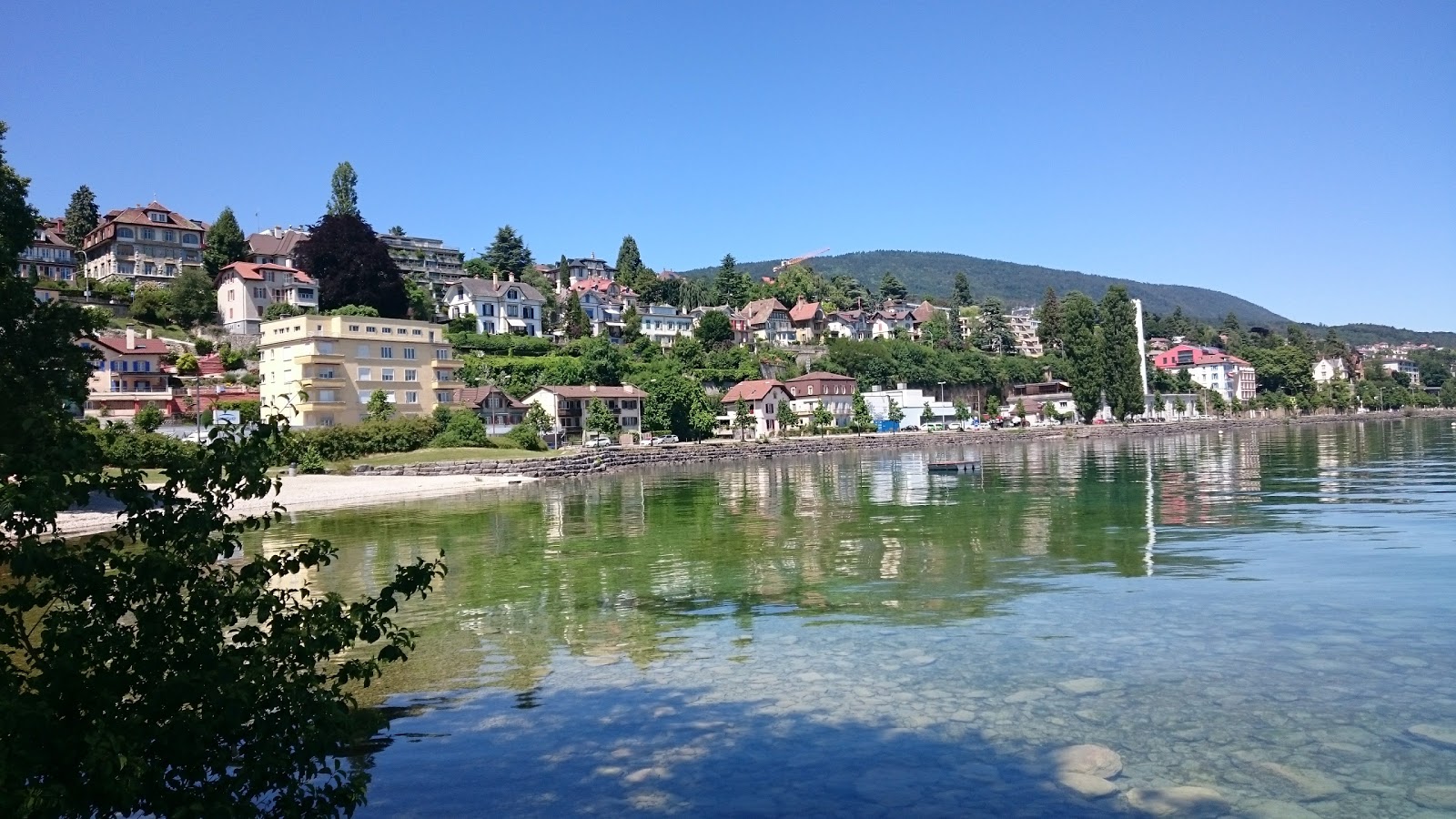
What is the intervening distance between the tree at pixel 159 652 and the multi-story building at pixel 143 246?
4872 inches

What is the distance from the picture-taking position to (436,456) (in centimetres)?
7156

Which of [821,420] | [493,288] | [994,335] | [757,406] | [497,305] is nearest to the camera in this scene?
[757,406]

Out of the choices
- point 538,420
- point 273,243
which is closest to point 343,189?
point 273,243

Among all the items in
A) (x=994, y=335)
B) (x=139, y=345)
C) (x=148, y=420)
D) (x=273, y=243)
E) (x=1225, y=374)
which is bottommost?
(x=148, y=420)

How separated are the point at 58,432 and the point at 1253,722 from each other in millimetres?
13595

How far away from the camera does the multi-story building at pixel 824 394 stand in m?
130

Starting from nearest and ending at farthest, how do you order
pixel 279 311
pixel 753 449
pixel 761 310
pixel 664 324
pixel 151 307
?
pixel 279 311
pixel 151 307
pixel 753 449
pixel 664 324
pixel 761 310

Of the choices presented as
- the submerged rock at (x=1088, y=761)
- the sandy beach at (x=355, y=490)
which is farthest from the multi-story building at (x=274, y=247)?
the submerged rock at (x=1088, y=761)

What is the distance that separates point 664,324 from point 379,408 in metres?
77.8

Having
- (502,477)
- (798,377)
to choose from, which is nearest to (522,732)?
(502,477)

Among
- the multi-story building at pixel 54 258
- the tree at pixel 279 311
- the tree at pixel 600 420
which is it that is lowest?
the tree at pixel 600 420

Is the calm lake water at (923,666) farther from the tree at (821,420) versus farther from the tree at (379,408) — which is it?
the tree at (821,420)

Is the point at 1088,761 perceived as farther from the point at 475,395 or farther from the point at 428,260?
the point at 428,260

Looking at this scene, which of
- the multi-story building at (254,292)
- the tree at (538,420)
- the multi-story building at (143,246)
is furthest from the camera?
the multi-story building at (143,246)
